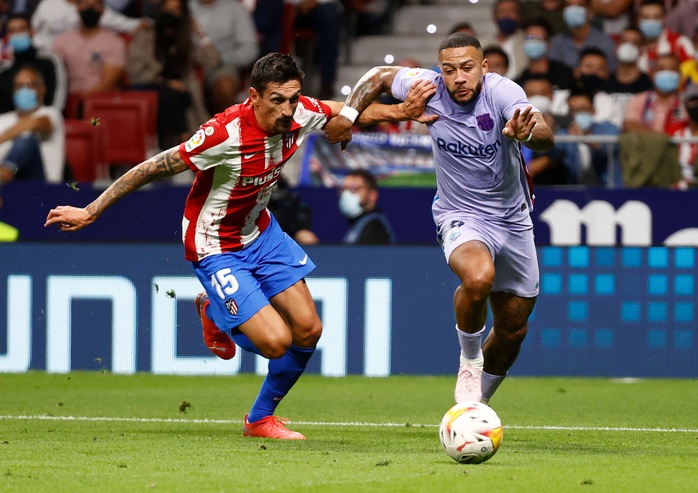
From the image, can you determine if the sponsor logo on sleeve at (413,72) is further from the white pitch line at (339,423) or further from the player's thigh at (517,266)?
the white pitch line at (339,423)

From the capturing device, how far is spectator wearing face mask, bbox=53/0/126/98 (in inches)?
608

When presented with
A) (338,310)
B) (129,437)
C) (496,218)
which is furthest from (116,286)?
(496,218)

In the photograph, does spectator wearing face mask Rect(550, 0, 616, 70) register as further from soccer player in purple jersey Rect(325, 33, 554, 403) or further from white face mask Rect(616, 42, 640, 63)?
soccer player in purple jersey Rect(325, 33, 554, 403)

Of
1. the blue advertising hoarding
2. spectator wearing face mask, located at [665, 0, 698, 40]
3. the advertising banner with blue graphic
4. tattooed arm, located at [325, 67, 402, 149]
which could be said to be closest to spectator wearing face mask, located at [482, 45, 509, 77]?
the blue advertising hoarding

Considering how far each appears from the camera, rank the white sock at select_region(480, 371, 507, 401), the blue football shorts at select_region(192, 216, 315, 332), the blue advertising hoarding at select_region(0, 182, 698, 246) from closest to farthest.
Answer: the blue football shorts at select_region(192, 216, 315, 332) → the white sock at select_region(480, 371, 507, 401) → the blue advertising hoarding at select_region(0, 182, 698, 246)

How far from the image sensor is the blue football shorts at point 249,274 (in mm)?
7773

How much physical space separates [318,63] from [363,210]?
3463mm

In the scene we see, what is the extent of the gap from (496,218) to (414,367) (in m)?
4.33

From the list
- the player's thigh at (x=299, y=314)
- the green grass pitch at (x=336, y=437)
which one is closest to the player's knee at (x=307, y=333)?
the player's thigh at (x=299, y=314)

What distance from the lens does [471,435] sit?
6398mm

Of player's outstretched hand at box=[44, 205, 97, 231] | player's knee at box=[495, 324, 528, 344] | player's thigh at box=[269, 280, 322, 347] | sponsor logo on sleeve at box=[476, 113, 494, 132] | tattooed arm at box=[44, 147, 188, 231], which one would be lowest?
player's knee at box=[495, 324, 528, 344]

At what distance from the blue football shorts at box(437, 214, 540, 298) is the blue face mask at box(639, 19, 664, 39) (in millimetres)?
7855

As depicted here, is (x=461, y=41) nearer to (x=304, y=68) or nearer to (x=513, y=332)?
(x=513, y=332)

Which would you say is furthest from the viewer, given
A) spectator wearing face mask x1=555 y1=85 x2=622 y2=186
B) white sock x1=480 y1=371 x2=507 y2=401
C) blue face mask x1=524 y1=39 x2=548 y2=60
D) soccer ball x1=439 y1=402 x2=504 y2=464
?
blue face mask x1=524 y1=39 x2=548 y2=60
